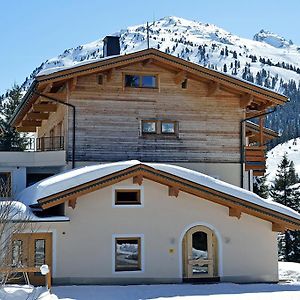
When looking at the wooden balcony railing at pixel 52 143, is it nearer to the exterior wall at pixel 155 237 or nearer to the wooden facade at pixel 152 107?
the wooden facade at pixel 152 107

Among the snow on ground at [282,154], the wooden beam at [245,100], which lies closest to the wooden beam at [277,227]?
the wooden beam at [245,100]

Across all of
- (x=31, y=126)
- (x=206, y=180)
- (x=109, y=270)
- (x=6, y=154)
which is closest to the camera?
(x=109, y=270)

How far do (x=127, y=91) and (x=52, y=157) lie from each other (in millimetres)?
3796

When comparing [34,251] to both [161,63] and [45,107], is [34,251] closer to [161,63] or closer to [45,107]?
[161,63]

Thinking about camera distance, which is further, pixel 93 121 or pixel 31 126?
pixel 31 126

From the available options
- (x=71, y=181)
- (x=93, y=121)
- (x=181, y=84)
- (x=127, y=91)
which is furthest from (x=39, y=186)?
(x=181, y=84)

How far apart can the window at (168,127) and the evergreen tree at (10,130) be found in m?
21.7

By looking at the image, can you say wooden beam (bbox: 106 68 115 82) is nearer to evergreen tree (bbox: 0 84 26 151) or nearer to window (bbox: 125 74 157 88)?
window (bbox: 125 74 157 88)

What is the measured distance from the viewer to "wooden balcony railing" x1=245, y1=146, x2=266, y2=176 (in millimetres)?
24406

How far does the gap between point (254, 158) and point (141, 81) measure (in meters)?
Result: 5.42

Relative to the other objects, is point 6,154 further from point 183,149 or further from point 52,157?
point 183,149

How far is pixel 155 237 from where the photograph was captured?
63.8ft

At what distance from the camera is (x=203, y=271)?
19969mm

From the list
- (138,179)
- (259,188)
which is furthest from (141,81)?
(259,188)
